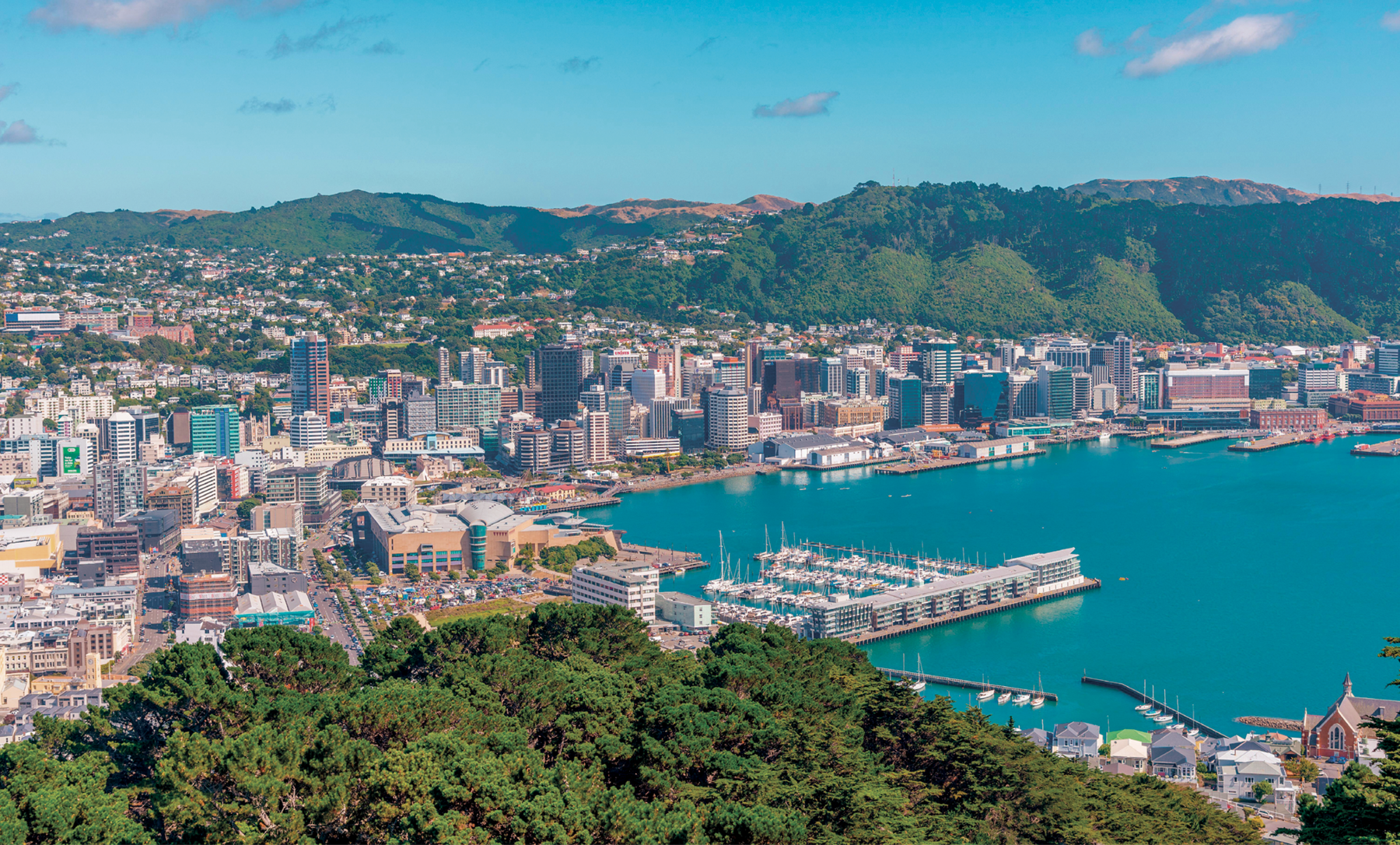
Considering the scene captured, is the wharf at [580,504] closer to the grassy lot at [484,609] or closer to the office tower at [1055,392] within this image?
the grassy lot at [484,609]

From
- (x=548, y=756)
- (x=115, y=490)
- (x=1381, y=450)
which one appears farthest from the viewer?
(x=1381, y=450)

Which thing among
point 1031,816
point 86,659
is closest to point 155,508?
point 86,659

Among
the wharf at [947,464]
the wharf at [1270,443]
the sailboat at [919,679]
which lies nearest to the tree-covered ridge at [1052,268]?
the wharf at [1270,443]

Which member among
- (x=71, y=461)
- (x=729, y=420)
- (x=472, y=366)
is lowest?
(x=71, y=461)

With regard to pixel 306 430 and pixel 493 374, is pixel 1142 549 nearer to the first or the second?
pixel 306 430

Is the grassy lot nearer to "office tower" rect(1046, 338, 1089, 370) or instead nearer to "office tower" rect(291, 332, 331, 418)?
"office tower" rect(291, 332, 331, 418)

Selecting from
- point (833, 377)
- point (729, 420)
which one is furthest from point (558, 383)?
point (833, 377)

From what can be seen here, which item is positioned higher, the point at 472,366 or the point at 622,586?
the point at 472,366
